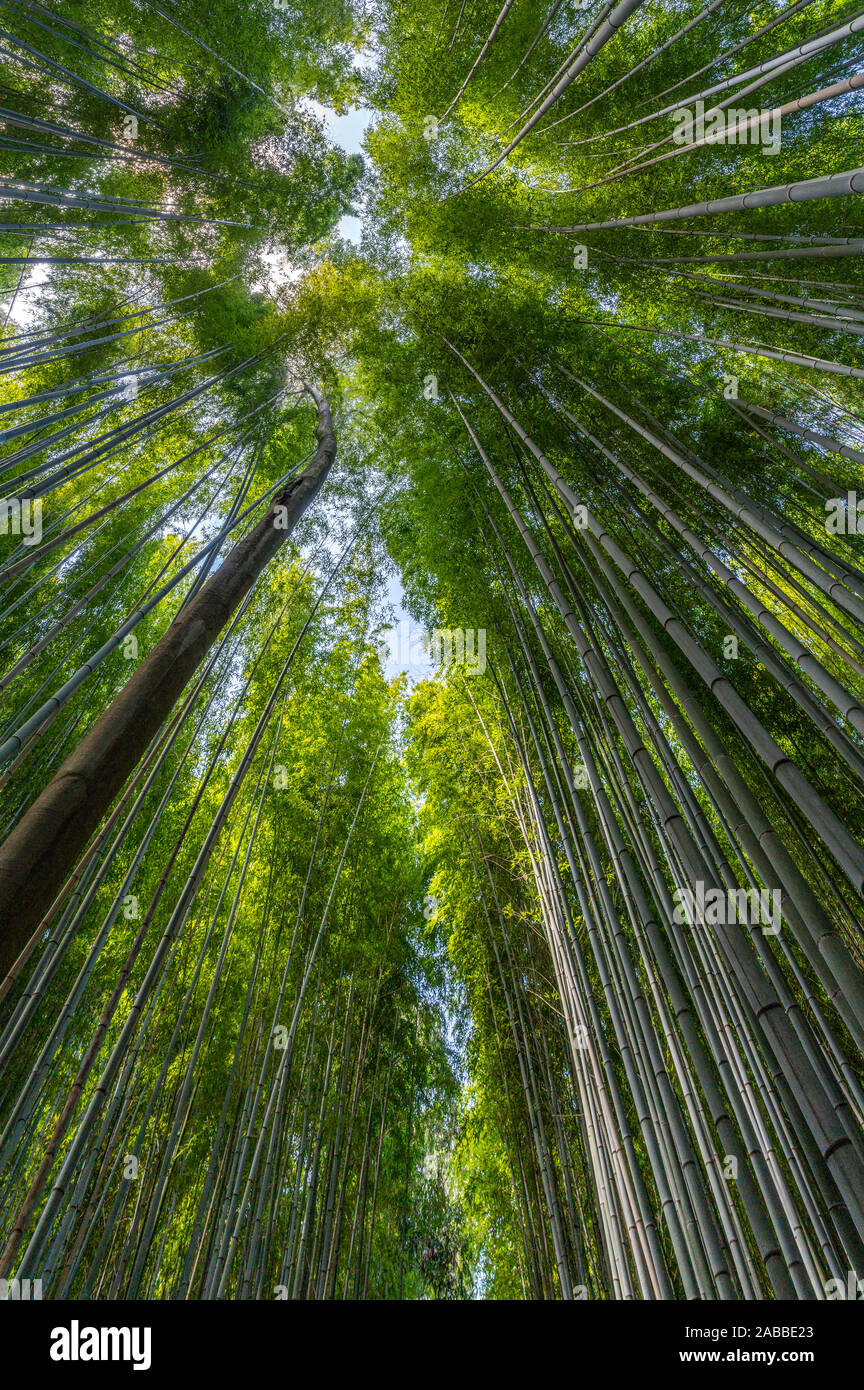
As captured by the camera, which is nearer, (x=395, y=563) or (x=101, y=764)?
(x=101, y=764)

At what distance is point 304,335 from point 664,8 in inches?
116

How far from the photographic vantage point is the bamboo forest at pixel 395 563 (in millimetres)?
2609

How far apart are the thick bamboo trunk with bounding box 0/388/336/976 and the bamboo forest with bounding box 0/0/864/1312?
0.15m

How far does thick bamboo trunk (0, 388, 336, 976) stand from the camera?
1020 mm

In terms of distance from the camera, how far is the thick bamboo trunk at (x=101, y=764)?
3.34 ft

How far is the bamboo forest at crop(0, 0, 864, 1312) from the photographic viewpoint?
261cm

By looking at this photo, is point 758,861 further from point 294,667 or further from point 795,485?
point 294,667

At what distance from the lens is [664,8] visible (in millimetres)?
3803

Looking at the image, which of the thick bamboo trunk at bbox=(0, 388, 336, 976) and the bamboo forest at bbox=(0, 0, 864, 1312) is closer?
the thick bamboo trunk at bbox=(0, 388, 336, 976)

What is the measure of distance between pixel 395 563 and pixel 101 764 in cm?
449

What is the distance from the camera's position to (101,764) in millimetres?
1259

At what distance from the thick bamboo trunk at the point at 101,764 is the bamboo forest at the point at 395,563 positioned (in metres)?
0.15

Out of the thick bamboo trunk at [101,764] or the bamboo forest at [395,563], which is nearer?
the thick bamboo trunk at [101,764]
